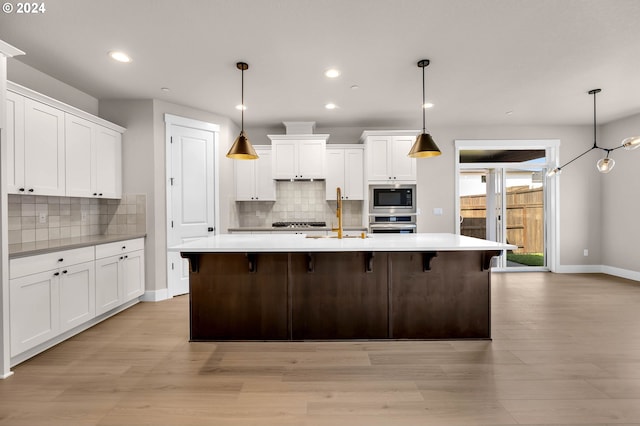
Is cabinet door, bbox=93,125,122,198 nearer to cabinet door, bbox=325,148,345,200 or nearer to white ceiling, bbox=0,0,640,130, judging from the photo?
white ceiling, bbox=0,0,640,130

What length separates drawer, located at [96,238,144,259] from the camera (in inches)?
130

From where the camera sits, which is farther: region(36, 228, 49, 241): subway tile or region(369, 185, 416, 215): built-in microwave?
region(369, 185, 416, 215): built-in microwave

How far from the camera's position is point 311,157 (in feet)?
17.0

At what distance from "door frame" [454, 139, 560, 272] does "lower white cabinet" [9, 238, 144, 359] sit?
521 centimetres

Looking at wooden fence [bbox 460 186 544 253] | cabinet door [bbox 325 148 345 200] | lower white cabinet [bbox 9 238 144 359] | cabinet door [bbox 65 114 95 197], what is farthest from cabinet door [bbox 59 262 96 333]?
wooden fence [bbox 460 186 544 253]

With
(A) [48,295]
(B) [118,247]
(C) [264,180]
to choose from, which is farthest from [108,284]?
(C) [264,180]

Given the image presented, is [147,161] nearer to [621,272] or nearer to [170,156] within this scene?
[170,156]

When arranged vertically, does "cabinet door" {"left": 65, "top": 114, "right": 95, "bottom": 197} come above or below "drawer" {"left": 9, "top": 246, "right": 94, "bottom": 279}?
above

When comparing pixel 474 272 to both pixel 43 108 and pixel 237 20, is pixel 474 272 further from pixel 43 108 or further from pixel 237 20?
pixel 43 108

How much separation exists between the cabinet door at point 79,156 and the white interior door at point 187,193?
949 mm

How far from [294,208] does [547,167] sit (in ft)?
15.6

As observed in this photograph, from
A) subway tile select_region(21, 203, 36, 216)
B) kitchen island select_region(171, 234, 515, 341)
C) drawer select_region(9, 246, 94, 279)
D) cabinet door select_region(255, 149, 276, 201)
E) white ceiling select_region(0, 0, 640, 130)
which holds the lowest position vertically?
kitchen island select_region(171, 234, 515, 341)

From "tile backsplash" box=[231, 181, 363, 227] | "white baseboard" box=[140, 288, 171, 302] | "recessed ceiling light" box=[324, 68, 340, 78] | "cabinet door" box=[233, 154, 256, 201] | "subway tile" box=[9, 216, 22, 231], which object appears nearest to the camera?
"subway tile" box=[9, 216, 22, 231]

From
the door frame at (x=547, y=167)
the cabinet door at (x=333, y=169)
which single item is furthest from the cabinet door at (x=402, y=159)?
the door frame at (x=547, y=167)
